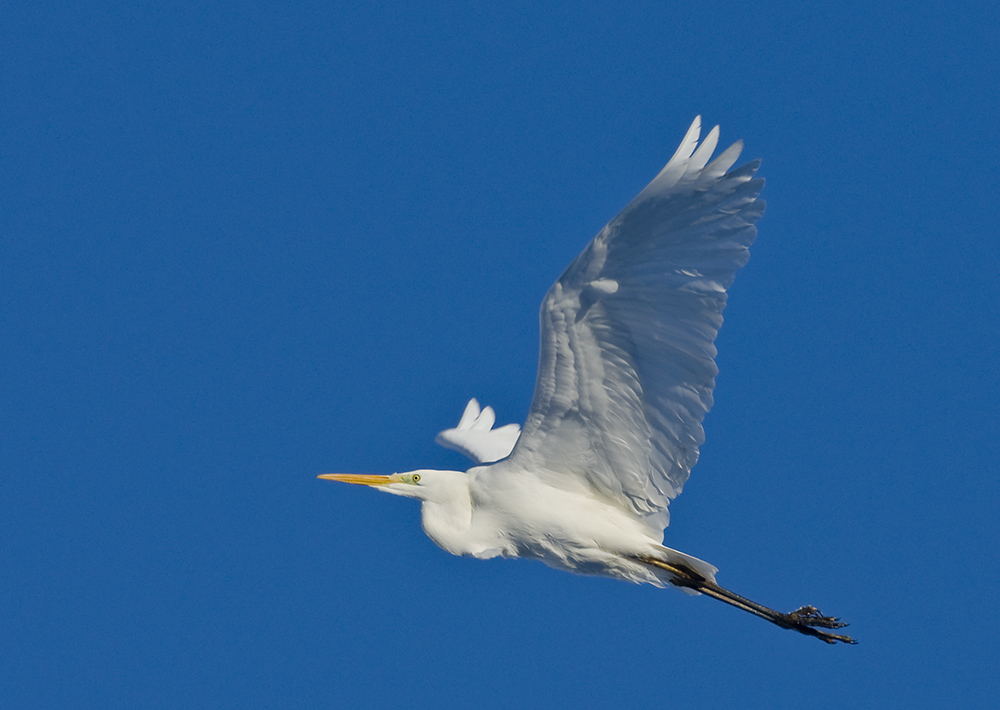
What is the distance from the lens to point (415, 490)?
8477 mm

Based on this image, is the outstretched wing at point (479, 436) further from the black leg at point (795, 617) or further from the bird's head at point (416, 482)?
the black leg at point (795, 617)

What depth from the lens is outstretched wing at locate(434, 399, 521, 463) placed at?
1033 centimetres

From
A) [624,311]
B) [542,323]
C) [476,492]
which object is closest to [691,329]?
[624,311]

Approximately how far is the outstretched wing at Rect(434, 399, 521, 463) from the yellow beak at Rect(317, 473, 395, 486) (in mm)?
1636

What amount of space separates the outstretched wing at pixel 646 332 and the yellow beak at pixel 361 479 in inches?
49.6

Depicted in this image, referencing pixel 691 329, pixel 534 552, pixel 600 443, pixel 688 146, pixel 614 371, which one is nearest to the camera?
pixel 688 146

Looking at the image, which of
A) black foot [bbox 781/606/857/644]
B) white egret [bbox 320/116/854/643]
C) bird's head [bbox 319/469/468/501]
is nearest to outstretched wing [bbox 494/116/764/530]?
white egret [bbox 320/116/854/643]

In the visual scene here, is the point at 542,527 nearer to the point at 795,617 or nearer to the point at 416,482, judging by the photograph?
the point at 416,482

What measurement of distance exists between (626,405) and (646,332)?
70 centimetres

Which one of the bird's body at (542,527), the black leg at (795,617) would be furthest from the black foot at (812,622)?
the bird's body at (542,527)

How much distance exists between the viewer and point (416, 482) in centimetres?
851

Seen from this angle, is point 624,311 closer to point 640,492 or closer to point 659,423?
point 659,423

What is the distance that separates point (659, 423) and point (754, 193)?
182 centimetres

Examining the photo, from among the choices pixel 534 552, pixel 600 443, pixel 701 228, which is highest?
pixel 701 228
